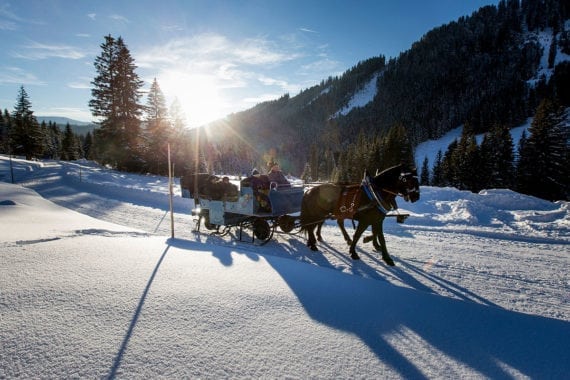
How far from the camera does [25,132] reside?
46.2 metres

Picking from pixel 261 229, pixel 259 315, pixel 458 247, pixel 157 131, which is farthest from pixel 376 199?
pixel 157 131

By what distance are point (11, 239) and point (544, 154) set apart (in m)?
42.3

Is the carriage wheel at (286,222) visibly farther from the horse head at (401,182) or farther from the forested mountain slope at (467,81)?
the forested mountain slope at (467,81)

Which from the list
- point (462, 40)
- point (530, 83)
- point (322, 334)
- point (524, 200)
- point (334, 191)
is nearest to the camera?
point (322, 334)

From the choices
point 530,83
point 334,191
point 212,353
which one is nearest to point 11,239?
point 212,353

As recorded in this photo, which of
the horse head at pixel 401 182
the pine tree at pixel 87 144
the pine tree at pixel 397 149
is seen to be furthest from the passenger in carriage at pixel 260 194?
the pine tree at pixel 87 144

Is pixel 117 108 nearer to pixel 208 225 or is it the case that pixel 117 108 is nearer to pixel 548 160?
pixel 208 225

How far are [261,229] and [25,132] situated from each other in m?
58.0

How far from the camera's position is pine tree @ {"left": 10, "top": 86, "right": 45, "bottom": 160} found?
153ft

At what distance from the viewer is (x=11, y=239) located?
4984 mm

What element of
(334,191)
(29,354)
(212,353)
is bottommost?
(212,353)

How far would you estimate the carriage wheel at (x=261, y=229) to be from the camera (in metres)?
8.23

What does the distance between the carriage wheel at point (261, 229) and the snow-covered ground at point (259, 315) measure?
2251 millimetres

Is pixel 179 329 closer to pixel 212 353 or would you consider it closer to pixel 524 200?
pixel 212 353
